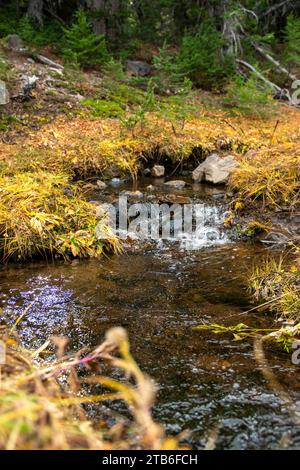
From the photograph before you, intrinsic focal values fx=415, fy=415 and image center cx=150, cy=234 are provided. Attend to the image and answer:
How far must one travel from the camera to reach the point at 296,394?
2.41 m

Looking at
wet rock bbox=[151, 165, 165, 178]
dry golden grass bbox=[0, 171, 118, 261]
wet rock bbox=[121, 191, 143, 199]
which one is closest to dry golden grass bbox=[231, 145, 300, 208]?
wet rock bbox=[121, 191, 143, 199]

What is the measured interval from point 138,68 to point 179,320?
12.1 metres

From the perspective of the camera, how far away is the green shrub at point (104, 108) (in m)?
9.88

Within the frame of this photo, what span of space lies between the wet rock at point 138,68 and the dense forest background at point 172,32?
0.32 m

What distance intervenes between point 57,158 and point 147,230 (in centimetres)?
257

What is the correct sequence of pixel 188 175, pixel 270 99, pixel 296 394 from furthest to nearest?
pixel 270 99, pixel 188 175, pixel 296 394

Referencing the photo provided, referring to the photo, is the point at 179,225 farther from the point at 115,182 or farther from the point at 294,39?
the point at 294,39

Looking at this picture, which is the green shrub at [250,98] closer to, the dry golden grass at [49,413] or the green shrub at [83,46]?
the green shrub at [83,46]

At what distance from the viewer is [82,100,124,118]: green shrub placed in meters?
9.88

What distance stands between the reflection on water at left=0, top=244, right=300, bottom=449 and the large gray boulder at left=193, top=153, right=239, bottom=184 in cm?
235

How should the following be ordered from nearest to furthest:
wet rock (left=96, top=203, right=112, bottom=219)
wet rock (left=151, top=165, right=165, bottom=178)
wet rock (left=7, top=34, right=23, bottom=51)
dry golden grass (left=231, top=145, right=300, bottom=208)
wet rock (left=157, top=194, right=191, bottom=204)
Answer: wet rock (left=96, top=203, right=112, bottom=219) < dry golden grass (left=231, top=145, right=300, bottom=208) < wet rock (left=157, top=194, right=191, bottom=204) < wet rock (left=151, top=165, right=165, bottom=178) < wet rock (left=7, top=34, right=23, bottom=51)

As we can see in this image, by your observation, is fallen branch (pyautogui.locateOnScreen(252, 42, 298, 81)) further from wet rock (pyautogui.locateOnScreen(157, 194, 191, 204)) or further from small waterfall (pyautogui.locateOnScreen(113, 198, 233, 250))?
small waterfall (pyautogui.locateOnScreen(113, 198, 233, 250))
